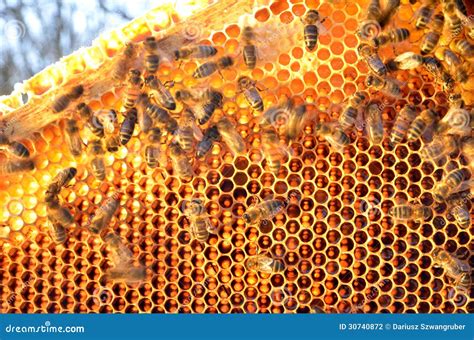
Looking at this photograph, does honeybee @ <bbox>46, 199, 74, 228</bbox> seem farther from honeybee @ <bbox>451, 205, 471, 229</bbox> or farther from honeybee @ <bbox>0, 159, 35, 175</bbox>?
honeybee @ <bbox>451, 205, 471, 229</bbox>

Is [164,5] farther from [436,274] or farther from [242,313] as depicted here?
[436,274]

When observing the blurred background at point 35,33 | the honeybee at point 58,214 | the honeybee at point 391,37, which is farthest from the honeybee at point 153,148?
the blurred background at point 35,33

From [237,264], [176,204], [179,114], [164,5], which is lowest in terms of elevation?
[237,264]

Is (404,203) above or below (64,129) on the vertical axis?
below

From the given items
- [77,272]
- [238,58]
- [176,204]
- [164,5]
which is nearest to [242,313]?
[176,204]

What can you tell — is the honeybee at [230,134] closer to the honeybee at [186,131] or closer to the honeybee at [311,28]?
the honeybee at [186,131]

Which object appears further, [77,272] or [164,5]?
[77,272]

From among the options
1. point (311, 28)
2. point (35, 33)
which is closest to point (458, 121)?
point (311, 28)
